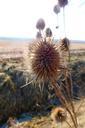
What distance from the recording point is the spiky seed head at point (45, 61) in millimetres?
5531

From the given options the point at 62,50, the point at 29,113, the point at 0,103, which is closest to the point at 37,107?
the point at 29,113

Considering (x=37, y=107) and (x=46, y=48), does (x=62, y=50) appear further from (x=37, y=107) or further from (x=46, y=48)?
(x=37, y=107)

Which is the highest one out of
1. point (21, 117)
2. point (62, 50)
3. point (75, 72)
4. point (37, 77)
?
point (62, 50)

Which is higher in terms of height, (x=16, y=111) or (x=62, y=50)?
(x=62, y=50)

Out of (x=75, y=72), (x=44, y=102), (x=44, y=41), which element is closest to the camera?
(x=44, y=41)

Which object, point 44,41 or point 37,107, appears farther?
point 37,107

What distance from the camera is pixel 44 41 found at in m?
5.82

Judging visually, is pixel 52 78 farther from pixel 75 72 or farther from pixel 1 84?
pixel 75 72

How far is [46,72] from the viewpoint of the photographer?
218 inches

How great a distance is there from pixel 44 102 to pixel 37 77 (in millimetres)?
11194

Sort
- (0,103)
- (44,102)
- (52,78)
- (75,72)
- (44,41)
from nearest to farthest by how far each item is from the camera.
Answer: (52,78)
(44,41)
(0,103)
(44,102)
(75,72)

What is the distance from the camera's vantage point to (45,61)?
570 cm

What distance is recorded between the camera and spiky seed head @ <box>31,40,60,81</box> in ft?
18.1

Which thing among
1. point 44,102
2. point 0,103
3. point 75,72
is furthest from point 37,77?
point 75,72
